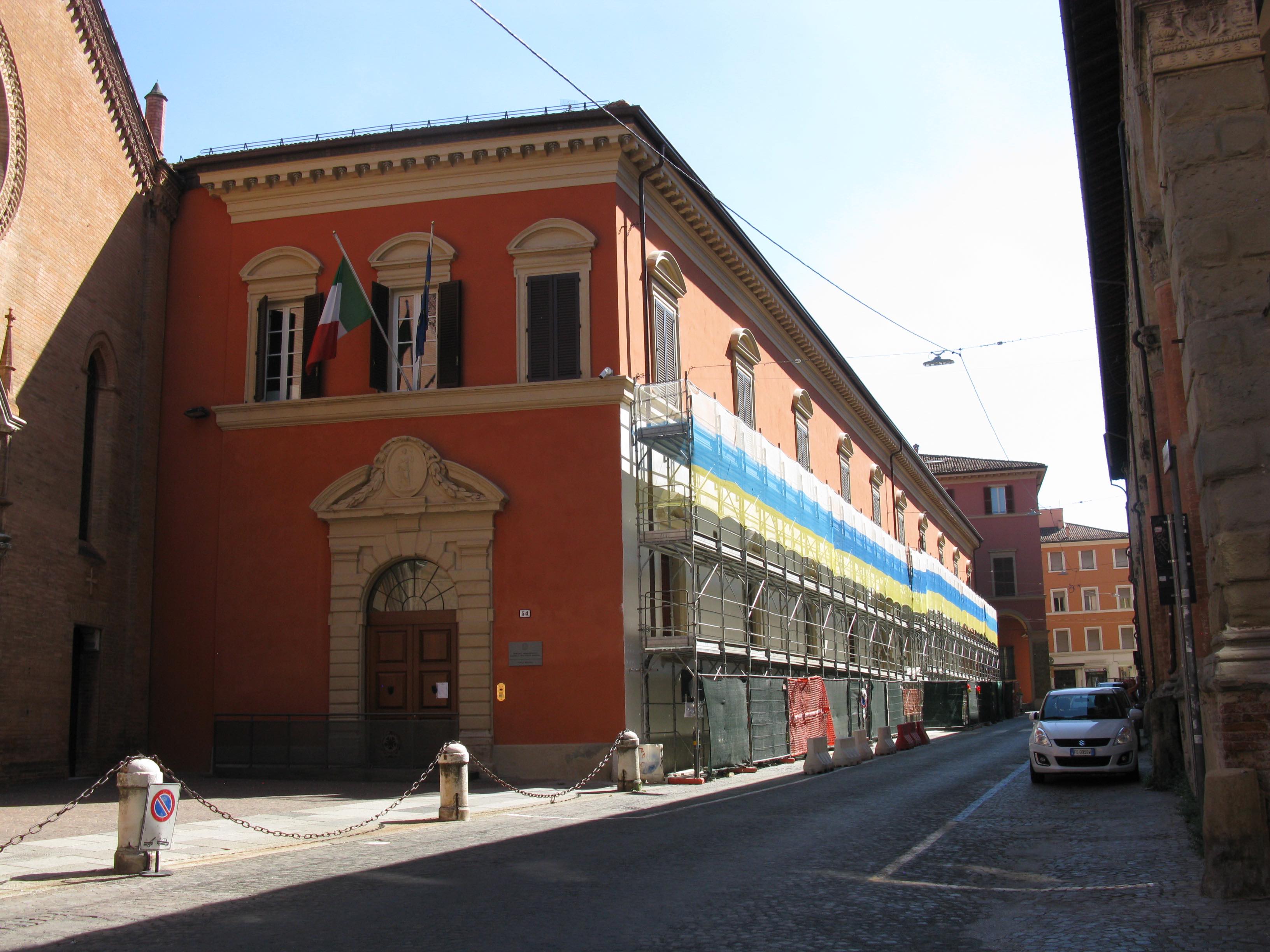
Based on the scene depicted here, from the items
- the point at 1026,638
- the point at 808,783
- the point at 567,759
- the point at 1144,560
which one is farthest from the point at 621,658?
the point at 1026,638

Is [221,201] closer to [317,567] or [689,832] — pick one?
[317,567]

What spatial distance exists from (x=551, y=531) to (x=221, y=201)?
9.39 metres

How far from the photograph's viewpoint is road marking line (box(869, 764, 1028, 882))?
358 inches

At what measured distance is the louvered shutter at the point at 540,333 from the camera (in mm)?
20469

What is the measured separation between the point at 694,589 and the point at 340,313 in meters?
7.86

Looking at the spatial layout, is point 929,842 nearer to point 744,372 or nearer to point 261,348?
point 261,348

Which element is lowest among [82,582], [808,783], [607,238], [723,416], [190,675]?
[808,783]

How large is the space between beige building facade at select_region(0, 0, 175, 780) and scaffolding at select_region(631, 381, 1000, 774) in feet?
30.0

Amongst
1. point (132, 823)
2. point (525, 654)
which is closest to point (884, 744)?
point (525, 654)

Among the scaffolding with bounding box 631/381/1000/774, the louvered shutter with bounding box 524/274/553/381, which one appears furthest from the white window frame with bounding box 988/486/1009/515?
the louvered shutter with bounding box 524/274/553/381

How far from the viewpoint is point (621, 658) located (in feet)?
62.6

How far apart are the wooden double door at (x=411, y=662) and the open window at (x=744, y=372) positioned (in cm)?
904

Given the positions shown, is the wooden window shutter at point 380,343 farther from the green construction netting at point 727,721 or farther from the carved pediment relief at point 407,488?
the green construction netting at point 727,721

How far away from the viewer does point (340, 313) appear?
814 inches
